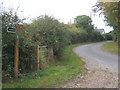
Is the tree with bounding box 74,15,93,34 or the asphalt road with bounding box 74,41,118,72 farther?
the tree with bounding box 74,15,93,34

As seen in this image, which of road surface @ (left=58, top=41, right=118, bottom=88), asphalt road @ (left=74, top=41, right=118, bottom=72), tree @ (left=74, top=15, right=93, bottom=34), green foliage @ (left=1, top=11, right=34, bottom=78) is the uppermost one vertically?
tree @ (left=74, top=15, right=93, bottom=34)

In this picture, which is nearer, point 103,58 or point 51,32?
point 51,32

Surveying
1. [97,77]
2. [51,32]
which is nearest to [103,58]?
[51,32]

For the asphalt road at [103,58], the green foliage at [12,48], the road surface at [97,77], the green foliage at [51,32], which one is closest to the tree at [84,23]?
the asphalt road at [103,58]

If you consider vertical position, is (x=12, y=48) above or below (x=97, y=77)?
above

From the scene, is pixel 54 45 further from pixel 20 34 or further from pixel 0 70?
pixel 0 70

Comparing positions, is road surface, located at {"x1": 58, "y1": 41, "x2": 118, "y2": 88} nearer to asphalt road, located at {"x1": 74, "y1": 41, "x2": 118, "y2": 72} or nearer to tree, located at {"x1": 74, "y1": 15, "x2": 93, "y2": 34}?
asphalt road, located at {"x1": 74, "y1": 41, "x2": 118, "y2": 72}

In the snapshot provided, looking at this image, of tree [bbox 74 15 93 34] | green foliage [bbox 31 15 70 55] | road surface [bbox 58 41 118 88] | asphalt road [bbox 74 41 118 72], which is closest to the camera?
road surface [bbox 58 41 118 88]

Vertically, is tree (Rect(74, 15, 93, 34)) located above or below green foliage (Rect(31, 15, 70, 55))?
above

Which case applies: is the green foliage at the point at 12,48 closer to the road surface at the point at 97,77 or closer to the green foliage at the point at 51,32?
the road surface at the point at 97,77

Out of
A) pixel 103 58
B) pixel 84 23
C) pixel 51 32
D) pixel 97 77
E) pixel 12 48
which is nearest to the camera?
pixel 12 48

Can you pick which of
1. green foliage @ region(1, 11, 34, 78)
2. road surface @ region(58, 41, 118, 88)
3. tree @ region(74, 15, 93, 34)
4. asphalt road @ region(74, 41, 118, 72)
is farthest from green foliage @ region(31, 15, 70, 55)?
tree @ region(74, 15, 93, 34)

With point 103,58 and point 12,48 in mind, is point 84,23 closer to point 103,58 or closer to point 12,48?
point 103,58

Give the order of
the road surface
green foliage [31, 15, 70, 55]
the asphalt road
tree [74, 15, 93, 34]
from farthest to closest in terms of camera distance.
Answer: tree [74, 15, 93, 34], green foliage [31, 15, 70, 55], the asphalt road, the road surface
